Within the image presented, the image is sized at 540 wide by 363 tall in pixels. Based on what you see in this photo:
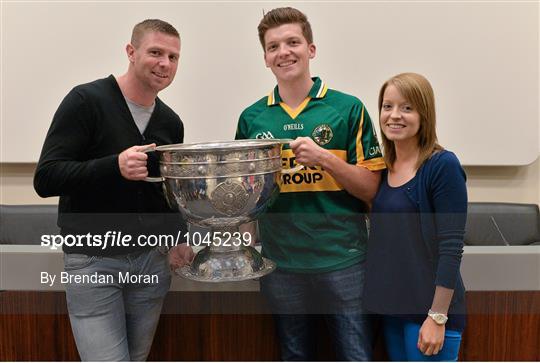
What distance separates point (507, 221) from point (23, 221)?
5.50 ft

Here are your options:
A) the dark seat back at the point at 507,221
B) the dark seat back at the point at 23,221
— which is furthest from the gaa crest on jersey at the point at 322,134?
the dark seat back at the point at 507,221

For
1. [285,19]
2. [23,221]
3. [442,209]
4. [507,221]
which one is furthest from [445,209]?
[23,221]

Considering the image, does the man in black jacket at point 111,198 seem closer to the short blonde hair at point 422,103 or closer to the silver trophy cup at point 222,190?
the silver trophy cup at point 222,190

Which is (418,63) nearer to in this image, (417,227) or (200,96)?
(200,96)

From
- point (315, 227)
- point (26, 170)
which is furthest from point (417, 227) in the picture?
point (26, 170)

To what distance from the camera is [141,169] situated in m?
0.70

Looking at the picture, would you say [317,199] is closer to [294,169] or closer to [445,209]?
[294,169]

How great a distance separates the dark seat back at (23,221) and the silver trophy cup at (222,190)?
1.99ft

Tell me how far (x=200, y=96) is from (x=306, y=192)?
94 centimetres

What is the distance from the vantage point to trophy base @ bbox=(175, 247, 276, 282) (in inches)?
30.4

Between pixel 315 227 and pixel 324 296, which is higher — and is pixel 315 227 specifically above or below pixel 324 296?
above

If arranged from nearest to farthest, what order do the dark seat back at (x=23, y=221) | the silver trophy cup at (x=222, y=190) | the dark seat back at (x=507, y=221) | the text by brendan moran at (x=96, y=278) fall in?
the silver trophy cup at (x=222, y=190)
the text by brendan moran at (x=96, y=278)
the dark seat back at (x=23, y=221)
the dark seat back at (x=507, y=221)

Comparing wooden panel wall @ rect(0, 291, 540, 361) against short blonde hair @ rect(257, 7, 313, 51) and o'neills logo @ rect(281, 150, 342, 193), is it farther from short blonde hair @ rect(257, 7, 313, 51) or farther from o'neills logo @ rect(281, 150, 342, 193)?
short blonde hair @ rect(257, 7, 313, 51)

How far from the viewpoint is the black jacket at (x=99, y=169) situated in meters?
0.73
